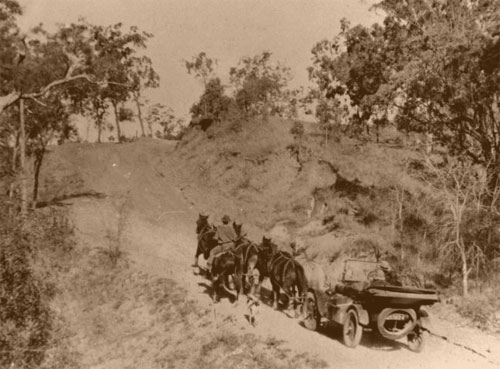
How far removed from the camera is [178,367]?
1438 centimetres

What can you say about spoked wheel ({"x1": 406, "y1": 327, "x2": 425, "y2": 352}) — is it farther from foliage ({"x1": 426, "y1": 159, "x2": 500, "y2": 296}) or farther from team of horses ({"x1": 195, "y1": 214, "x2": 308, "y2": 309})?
foliage ({"x1": 426, "y1": 159, "x2": 500, "y2": 296})

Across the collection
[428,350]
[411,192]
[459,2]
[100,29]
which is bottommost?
[428,350]

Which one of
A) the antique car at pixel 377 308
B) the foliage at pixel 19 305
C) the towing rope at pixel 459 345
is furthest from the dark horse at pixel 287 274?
the foliage at pixel 19 305

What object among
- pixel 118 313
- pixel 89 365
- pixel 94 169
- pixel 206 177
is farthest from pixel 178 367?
pixel 94 169

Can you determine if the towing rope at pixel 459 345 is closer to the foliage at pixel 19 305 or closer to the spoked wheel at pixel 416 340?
the spoked wheel at pixel 416 340

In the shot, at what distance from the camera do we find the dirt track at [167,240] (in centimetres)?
1401

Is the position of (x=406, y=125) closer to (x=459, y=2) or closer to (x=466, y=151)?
(x=466, y=151)

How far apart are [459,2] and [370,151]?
45.8 feet

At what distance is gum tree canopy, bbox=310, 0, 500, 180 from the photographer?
Result: 2334 centimetres

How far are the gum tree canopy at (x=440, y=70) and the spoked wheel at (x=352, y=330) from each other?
44.0 ft

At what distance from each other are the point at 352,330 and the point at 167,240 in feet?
52.7

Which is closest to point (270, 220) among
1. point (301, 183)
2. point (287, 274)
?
point (301, 183)

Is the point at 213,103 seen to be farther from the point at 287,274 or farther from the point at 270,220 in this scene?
the point at 287,274

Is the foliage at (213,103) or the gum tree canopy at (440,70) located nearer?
the gum tree canopy at (440,70)
